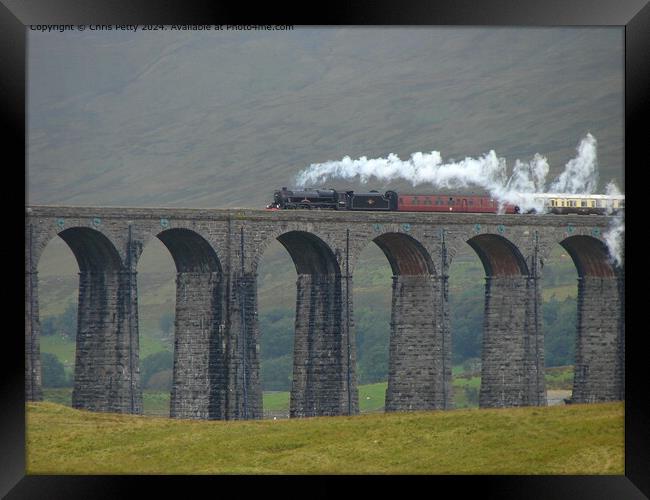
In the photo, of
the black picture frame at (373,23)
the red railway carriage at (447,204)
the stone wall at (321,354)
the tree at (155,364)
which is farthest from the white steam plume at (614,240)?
the tree at (155,364)

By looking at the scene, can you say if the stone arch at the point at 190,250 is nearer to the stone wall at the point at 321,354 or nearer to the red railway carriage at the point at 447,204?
the stone wall at the point at 321,354

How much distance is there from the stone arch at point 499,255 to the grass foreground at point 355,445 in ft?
115

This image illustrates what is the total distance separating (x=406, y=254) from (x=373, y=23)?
177ft

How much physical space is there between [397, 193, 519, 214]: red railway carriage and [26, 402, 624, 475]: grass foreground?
33611 mm

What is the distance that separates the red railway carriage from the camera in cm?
9175

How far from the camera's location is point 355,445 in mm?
52062

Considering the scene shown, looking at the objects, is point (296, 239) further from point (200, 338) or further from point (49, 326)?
point (49, 326)

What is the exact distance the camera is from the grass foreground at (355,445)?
47.2 metres

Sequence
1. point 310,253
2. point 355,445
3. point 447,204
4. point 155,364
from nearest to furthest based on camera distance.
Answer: point 355,445
point 310,253
point 447,204
point 155,364

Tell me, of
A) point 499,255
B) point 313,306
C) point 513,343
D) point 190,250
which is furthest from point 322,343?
point 499,255

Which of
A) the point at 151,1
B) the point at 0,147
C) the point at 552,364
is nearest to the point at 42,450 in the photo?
the point at 0,147

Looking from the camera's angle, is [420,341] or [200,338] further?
[420,341]

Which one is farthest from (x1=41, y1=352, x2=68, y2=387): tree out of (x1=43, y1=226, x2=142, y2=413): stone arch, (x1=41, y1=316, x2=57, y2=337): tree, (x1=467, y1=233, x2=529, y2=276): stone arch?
(x1=43, y1=226, x2=142, y2=413): stone arch

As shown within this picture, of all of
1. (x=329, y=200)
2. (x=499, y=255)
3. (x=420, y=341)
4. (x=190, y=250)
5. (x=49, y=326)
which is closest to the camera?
(x=190, y=250)
